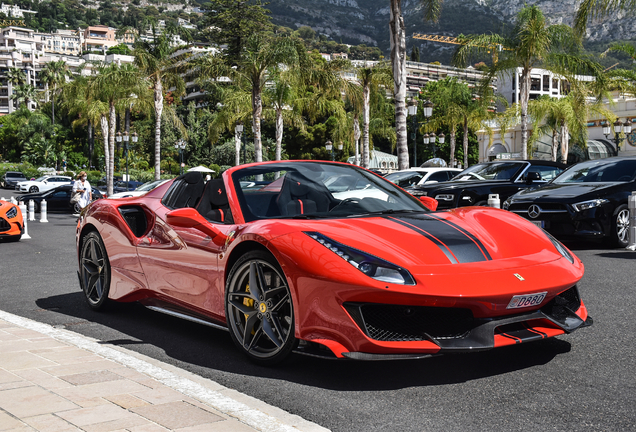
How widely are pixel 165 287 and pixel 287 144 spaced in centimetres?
6368

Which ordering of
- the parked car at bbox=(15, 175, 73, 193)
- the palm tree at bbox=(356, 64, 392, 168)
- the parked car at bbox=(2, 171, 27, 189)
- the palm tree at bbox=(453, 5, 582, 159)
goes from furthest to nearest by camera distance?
the parked car at bbox=(2, 171, 27, 189), the parked car at bbox=(15, 175, 73, 193), the palm tree at bbox=(356, 64, 392, 168), the palm tree at bbox=(453, 5, 582, 159)

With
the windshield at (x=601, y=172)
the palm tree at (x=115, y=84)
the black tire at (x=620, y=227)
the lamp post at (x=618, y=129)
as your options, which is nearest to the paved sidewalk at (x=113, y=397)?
the black tire at (x=620, y=227)

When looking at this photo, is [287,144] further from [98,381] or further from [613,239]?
[98,381]

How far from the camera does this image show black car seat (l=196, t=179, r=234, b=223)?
4.43 meters

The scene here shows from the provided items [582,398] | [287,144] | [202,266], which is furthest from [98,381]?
[287,144]

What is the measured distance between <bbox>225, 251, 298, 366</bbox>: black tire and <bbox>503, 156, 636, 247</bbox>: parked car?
692 cm

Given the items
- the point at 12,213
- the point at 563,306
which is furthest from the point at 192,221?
the point at 12,213

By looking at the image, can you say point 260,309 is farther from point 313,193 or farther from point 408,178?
point 408,178

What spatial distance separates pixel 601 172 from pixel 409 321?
846 cm

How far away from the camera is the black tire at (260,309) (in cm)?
376

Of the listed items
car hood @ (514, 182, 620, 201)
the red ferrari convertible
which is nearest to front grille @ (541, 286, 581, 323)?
the red ferrari convertible

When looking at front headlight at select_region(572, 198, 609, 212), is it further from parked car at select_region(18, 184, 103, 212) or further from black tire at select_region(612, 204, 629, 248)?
parked car at select_region(18, 184, 103, 212)

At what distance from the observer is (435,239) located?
3.75 metres

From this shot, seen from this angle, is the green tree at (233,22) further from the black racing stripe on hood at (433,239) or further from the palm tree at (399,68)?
the black racing stripe on hood at (433,239)
